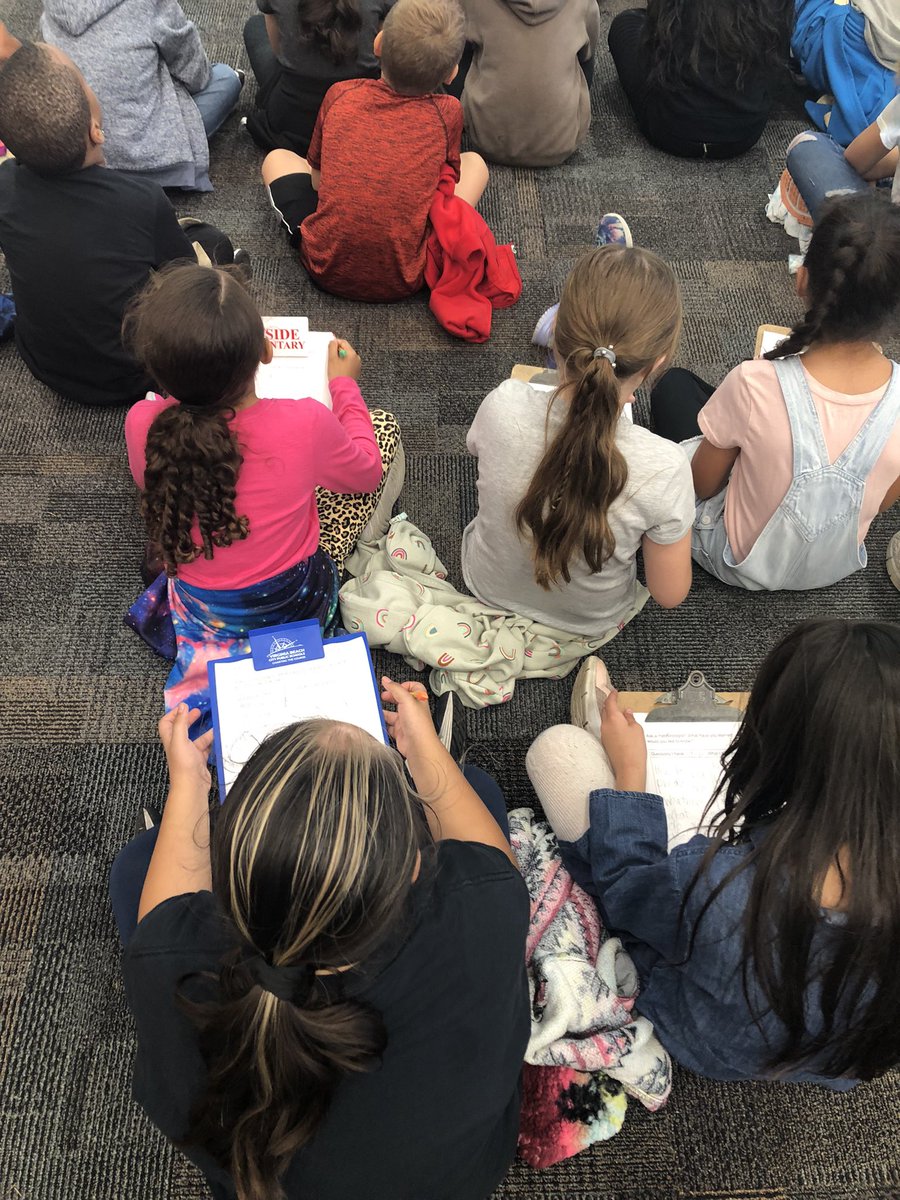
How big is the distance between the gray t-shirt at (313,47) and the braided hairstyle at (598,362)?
134 centimetres

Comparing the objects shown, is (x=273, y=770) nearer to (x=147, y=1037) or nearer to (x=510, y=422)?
(x=147, y=1037)

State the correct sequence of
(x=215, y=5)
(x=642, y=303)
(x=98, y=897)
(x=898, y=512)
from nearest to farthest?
1. (x=642, y=303)
2. (x=98, y=897)
3. (x=898, y=512)
4. (x=215, y=5)

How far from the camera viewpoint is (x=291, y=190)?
217 centimetres

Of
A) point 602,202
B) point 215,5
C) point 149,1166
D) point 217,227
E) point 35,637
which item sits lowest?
point 149,1166

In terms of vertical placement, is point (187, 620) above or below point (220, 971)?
below

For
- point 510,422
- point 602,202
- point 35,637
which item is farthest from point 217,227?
point 510,422

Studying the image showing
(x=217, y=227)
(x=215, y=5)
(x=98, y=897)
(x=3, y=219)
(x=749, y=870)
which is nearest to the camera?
(x=749, y=870)

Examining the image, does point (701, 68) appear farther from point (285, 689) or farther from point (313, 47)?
point (285, 689)

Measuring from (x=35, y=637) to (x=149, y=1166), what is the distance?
0.97 meters

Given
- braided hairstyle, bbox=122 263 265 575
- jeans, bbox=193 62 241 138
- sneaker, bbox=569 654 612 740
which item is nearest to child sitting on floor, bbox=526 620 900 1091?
sneaker, bbox=569 654 612 740

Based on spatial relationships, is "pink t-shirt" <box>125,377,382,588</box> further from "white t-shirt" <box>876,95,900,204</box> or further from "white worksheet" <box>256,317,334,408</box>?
"white t-shirt" <box>876,95,900,204</box>

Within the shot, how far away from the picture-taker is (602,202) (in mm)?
2424

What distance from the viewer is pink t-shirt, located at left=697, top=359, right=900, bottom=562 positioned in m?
1.38

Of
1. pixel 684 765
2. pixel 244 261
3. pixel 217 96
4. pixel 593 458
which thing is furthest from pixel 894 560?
pixel 217 96
